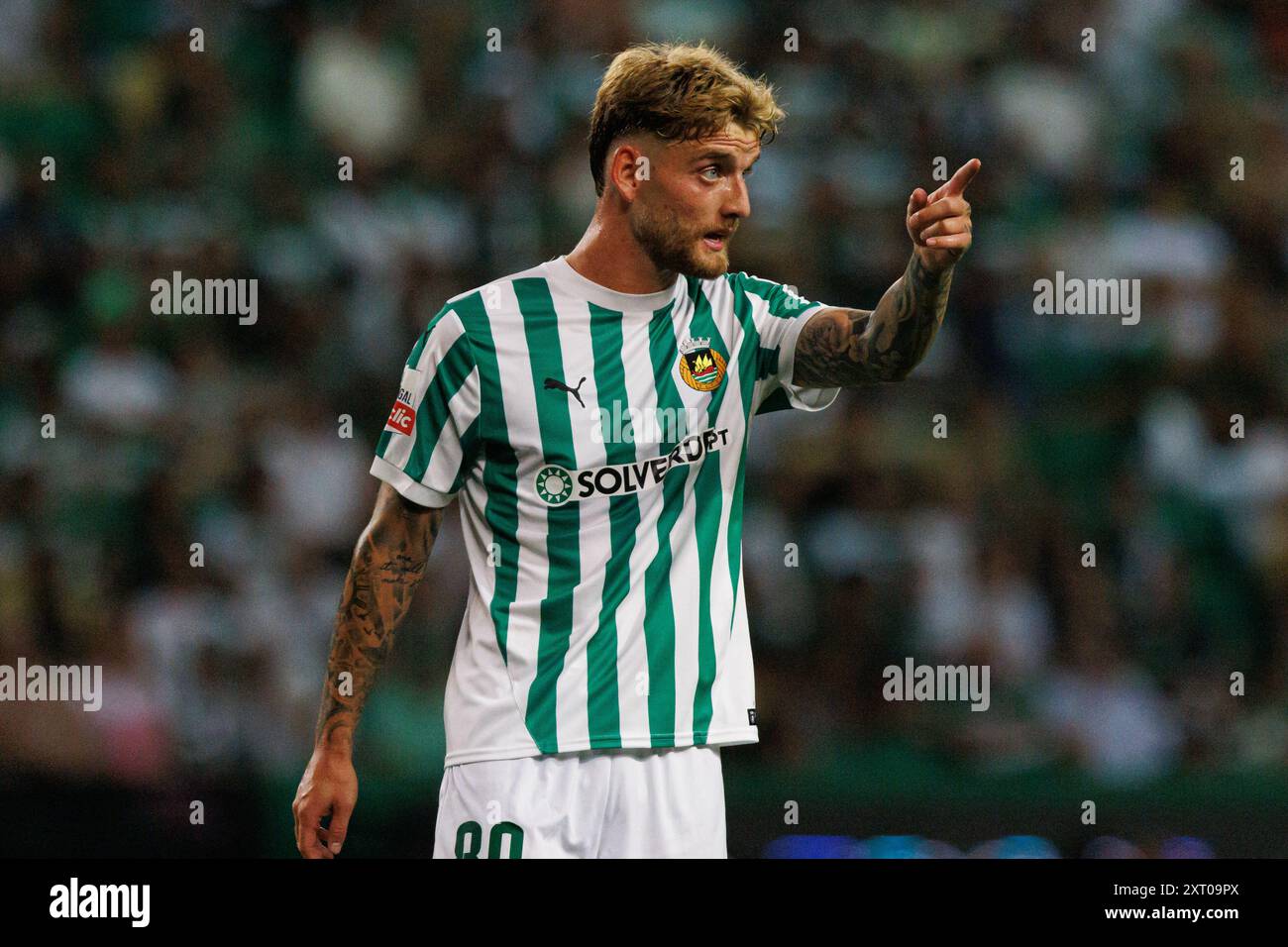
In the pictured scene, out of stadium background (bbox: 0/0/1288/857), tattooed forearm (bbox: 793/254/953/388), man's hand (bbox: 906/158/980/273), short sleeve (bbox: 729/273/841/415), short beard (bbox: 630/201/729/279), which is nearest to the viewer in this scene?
man's hand (bbox: 906/158/980/273)

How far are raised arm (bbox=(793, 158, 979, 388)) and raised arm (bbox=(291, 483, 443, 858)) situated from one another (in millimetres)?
801

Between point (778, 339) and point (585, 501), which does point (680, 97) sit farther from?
point (585, 501)

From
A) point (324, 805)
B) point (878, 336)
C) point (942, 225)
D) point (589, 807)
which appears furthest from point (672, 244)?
point (324, 805)

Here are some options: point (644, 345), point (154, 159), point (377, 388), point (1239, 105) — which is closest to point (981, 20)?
point (1239, 105)

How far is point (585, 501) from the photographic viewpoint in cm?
317

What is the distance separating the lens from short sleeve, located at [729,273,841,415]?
3.37 meters

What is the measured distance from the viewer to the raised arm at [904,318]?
298 cm

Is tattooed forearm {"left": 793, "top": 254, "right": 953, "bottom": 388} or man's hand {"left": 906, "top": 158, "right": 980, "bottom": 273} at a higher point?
man's hand {"left": 906, "top": 158, "right": 980, "bottom": 273}

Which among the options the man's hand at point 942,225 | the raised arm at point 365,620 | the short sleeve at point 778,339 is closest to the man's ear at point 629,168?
the short sleeve at point 778,339

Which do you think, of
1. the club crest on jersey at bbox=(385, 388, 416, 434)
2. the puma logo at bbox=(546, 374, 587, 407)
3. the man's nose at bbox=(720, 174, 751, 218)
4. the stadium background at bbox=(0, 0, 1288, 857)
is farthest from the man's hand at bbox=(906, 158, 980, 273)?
the stadium background at bbox=(0, 0, 1288, 857)

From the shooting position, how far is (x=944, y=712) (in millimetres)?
5254

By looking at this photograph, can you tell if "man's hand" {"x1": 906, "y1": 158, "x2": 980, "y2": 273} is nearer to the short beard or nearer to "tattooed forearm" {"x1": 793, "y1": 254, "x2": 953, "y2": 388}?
"tattooed forearm" {"x1": 793, "y1": 254, "x2": 953, "y2": 388}

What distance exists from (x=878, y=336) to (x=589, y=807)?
3.32 ft

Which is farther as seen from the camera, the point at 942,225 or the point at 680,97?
the point at 680,97
